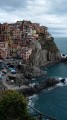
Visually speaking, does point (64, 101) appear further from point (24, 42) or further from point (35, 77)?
point (24, 42)

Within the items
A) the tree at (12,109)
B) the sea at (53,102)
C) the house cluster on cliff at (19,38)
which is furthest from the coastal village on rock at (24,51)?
the tree at (12,109)

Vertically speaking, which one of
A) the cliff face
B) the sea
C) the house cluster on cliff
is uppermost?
the house cluster on cliff

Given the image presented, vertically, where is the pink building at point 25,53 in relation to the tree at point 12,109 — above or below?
below

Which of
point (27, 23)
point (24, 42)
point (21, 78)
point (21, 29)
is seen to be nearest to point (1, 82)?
point (21, 78)

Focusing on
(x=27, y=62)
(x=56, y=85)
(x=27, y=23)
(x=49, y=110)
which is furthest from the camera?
(x=27, y=23)

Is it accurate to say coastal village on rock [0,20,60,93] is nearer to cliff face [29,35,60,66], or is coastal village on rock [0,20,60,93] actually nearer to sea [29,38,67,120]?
cliff face [29,35,60,66]

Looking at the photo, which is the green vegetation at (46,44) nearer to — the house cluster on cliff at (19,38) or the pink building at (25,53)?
the house cluster on cliff at (19,38)

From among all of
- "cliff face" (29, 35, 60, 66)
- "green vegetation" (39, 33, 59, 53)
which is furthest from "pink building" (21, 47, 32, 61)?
"green vegetation" (39, 33, 59, 53)

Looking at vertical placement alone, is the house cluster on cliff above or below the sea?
above
